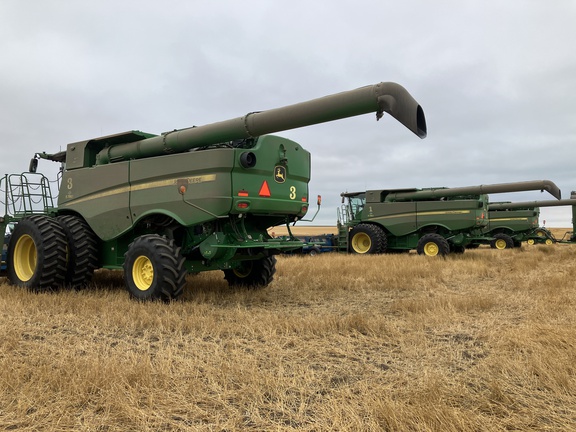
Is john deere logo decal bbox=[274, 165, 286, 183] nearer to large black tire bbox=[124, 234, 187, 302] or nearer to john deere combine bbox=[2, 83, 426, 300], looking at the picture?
john deere combine bbox=[2, 83, 426, 300]

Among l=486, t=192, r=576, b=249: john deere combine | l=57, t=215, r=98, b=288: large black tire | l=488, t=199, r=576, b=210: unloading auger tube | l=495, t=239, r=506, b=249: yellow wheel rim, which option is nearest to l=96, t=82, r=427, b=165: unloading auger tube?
l=57, t=215, r=98, b=288: large black tire

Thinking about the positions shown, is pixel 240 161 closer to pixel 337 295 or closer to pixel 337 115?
pixel 337 115

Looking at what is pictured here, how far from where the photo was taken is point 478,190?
572 inches

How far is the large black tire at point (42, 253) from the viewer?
20.7 feet

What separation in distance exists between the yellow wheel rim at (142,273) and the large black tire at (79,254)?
132 centimetres

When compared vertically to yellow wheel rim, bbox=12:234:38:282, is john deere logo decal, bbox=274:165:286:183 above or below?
above

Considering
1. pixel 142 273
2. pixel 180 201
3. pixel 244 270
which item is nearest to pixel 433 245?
pixel 244 270

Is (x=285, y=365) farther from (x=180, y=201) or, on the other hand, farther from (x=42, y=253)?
(x=42, y=253)

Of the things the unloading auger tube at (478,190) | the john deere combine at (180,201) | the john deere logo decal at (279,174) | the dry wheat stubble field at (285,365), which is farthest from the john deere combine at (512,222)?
the john deere logo decal at (279,174)

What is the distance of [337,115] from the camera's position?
191 inches

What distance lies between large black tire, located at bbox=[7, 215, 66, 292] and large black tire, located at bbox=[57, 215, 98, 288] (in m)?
0.13

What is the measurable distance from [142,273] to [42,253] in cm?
170

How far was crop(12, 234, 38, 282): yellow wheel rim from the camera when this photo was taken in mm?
6965

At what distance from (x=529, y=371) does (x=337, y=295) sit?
4.05m
